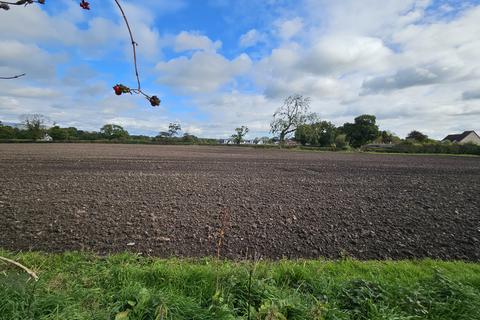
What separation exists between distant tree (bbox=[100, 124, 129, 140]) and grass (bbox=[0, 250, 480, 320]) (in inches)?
3415

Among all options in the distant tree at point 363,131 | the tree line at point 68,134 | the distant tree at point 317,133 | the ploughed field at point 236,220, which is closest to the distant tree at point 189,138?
the tree line at point 68,134

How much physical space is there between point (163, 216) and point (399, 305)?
194 inches

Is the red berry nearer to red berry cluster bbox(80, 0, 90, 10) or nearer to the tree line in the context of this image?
red berry cluster bbox(80, 0, 90, 10)

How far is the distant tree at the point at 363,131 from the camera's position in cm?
8669

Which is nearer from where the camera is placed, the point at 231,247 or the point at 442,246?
the point at 231,247

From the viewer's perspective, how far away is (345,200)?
8.51m

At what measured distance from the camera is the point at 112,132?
86.9 meters

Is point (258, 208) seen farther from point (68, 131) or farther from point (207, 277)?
point (68, 131)

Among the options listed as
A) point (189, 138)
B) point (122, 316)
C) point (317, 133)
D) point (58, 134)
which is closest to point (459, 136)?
point (317, 133)

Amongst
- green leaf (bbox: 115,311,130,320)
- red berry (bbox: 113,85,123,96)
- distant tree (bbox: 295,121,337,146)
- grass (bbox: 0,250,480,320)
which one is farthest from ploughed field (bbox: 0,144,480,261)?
distant tree (bbox: 295,121,337,146)

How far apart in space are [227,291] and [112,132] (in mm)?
94595

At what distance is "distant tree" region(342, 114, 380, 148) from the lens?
8669cm

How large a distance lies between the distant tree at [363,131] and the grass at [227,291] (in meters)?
92.5

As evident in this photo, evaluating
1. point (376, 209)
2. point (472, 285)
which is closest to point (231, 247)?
point (472, 285)
